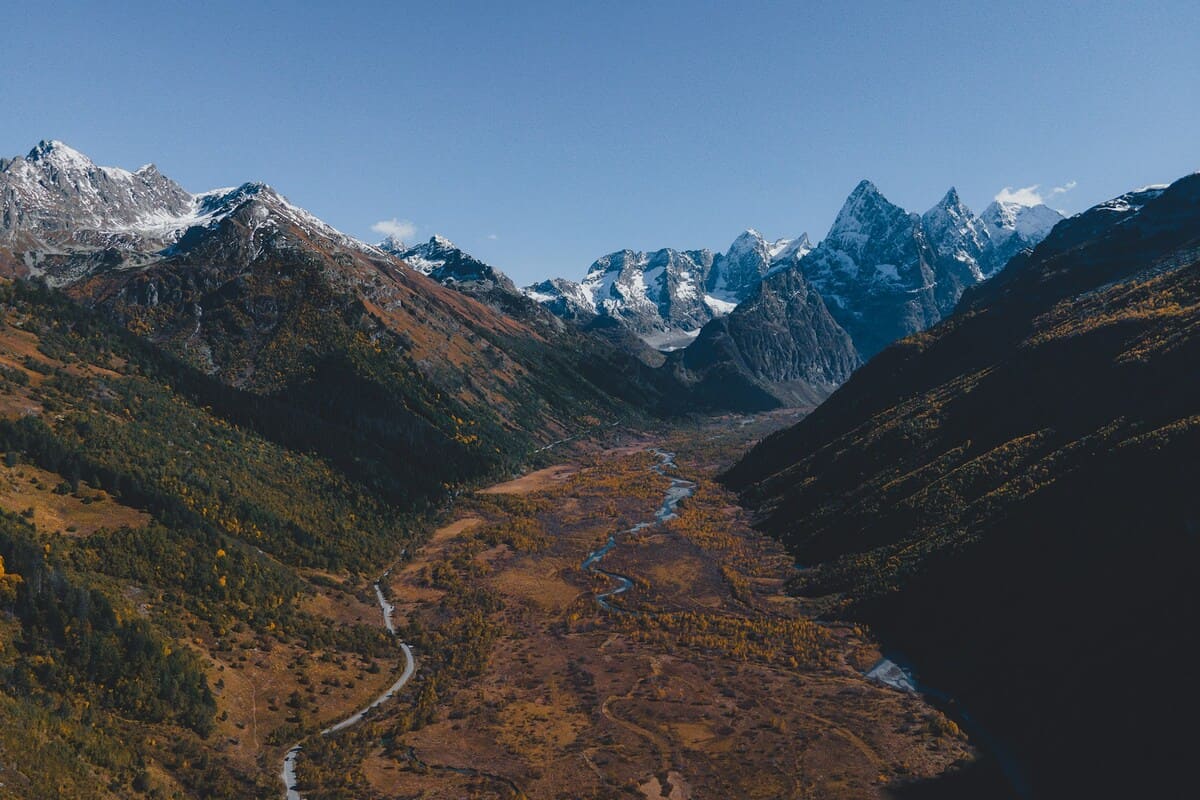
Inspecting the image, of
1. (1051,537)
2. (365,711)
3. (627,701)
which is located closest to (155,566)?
(365,711)

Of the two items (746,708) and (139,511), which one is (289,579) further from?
(746,708)

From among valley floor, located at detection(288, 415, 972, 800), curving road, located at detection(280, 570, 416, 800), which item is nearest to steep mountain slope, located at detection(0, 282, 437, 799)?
curving road, located at detection(280, 570, 416, 800)

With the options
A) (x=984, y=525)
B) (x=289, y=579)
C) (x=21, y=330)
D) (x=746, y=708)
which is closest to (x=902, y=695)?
(x=746, y=708)

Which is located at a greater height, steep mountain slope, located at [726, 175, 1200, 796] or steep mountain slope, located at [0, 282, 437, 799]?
steep mountain slope, located at [0, 282, 437, 799]

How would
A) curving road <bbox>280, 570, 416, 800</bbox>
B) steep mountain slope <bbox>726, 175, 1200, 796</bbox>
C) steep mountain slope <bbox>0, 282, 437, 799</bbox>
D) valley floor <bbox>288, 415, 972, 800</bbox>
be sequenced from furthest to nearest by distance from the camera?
valley floor <bbox>288, 415, 972, 800</bbox> → steep mountain slope <bbox>726, 175, 1200, 796</bbox> → curving road <bbox>280, 570, 416, 800</bbox> → steep mountain slope <bbox>0, 282, 437, 799</bbox>

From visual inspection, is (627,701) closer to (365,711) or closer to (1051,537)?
(365,711)

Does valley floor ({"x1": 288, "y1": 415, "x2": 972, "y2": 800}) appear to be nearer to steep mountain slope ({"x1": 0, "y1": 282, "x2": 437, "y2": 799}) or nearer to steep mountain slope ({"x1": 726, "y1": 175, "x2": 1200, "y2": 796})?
steep mountain slope ({"x1": 726, "y1": 175, "x2": 1200, "y2": 796})

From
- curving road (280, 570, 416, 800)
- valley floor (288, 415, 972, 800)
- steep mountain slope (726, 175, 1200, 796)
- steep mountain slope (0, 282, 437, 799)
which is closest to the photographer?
steep mountain slope (0, 282, 437, 799)
